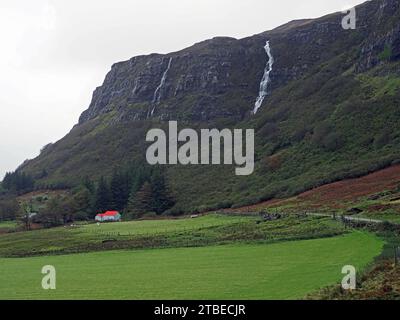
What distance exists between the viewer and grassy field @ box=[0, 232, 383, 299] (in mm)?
30828

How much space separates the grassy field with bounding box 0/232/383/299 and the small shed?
63.9 meters

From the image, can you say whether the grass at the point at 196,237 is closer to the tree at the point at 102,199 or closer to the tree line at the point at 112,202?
the tree line at the point at 112,202

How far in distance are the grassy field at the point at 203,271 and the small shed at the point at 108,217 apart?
6393 centimetres

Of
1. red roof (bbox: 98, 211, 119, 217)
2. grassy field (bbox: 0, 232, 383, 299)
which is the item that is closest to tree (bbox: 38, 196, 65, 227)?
red roof (bbox: 98, 211, 119, 217)

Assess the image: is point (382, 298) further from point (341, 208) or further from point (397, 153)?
point (397, 153)

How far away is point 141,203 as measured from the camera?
125m

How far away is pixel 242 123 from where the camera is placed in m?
190

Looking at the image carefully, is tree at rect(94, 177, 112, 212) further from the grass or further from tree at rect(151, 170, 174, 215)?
the grass

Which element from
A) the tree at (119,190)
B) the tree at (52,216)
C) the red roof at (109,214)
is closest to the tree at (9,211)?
the tree at (52,216)

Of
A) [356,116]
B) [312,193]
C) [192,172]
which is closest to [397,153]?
[312,193]

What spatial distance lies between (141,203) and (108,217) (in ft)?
27.8

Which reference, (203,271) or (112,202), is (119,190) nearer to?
(112,202)

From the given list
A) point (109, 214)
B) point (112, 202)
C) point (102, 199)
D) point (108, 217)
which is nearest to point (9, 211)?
point (102, 199)

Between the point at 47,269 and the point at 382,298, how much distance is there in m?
32.9
